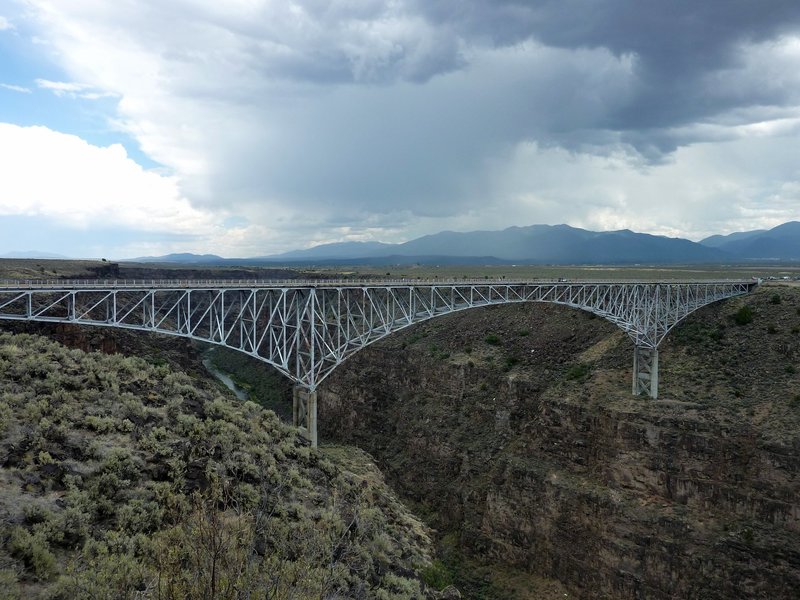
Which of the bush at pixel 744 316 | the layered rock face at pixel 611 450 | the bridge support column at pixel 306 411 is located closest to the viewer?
the layered rock face at pixel 611 450

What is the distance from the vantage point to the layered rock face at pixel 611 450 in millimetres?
32938

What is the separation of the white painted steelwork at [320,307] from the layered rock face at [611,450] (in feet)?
10.6

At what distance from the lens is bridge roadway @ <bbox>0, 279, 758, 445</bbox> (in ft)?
89.3

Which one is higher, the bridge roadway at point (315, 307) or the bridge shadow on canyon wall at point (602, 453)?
the bridge roadway at point (315, 307)

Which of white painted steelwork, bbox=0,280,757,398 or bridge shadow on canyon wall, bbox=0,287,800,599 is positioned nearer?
white painted steelwork, bbox=0,280,757,398

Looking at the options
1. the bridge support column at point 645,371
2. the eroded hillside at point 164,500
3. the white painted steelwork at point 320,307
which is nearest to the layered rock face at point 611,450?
the bridge support column at point 645,371

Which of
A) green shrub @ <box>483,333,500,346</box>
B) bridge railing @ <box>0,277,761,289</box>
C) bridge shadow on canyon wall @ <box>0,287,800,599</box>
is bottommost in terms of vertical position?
bridge shadow on canyon wall @ <box>0,287,800,599</box>

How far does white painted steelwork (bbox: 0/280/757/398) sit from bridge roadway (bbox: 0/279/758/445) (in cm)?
7

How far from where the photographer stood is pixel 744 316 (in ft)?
155

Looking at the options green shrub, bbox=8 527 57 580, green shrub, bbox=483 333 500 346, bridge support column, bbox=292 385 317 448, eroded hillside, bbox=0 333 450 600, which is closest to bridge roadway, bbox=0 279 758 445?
bridge support column, bbox=292 385 317 448

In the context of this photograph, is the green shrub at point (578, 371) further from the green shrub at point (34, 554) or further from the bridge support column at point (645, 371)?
the green shrub at point (34, 554)

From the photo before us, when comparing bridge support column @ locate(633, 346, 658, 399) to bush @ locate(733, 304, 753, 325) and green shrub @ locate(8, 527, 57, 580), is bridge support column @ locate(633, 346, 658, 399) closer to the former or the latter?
bush @ locate(733, 304, 753, 325)

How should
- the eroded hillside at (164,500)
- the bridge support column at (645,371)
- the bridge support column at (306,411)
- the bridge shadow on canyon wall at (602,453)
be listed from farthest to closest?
the bridge support column at (645,371), the bridge support column at (306,411), the bridge shadow on canyon wall at (602,453), the eroded hillside at (164,500)

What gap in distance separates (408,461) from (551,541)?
1696 centimetres
